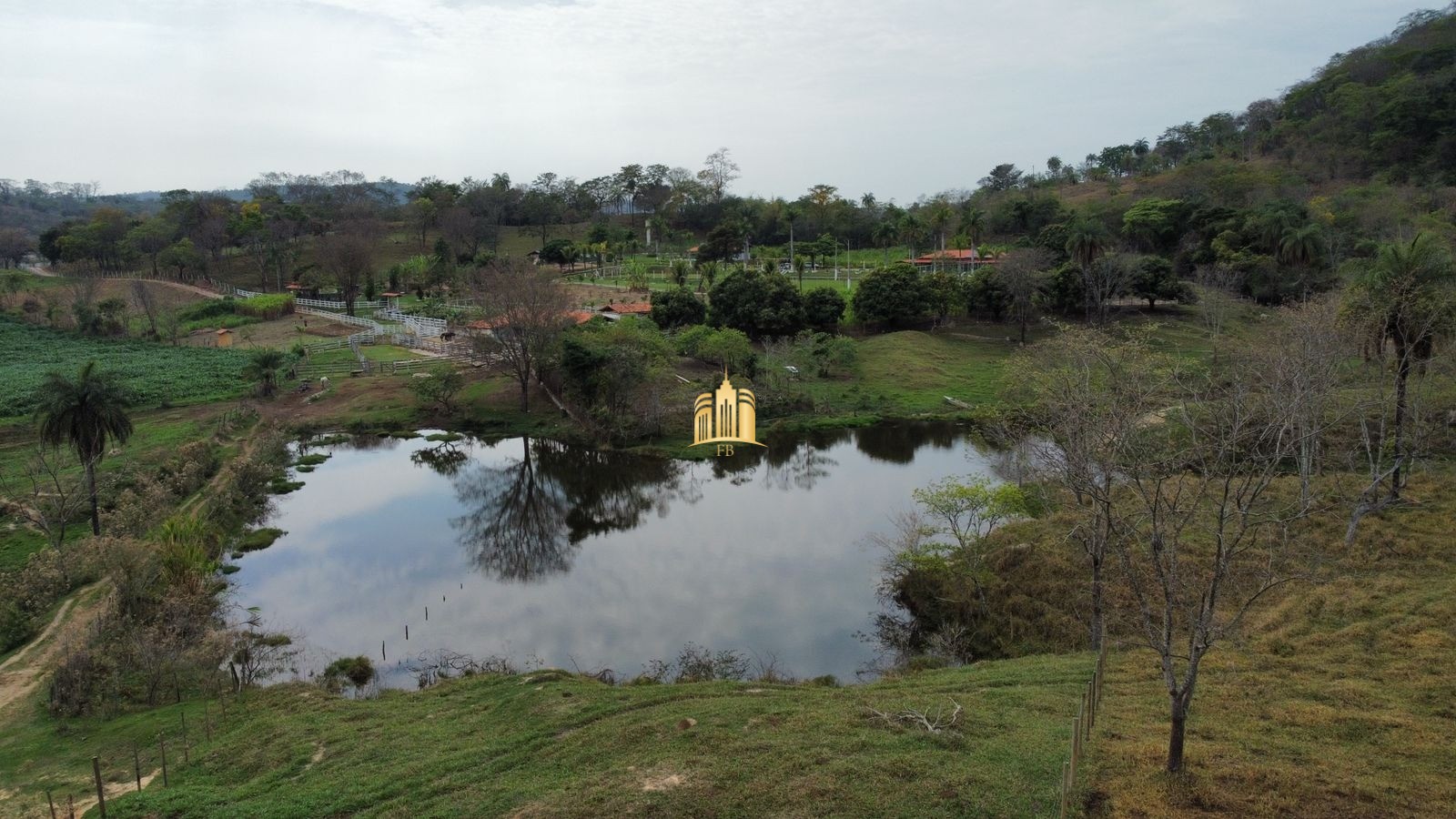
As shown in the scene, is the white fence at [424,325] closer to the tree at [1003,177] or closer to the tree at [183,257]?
the tree at [183,257]

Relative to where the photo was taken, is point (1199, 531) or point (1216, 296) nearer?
point (1199, 531)

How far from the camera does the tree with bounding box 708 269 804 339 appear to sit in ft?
166

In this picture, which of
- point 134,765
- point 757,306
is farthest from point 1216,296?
point 134,765

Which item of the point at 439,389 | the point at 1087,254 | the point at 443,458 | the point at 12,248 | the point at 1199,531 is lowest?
the point at 443,458

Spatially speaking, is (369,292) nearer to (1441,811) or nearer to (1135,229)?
(1135,229)

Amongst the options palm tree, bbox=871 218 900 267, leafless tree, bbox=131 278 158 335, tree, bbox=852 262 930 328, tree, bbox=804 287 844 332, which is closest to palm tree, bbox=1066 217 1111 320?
tree, bbox=852 262 930 328

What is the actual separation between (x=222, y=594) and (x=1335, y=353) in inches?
1247

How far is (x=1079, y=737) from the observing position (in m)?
11.0

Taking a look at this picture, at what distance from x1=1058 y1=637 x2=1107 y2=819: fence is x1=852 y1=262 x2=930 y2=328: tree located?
4171 centimetres

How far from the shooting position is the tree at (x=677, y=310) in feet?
171

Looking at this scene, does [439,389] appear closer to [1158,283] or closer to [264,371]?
[264,371]

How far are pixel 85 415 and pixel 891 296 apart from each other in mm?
42093

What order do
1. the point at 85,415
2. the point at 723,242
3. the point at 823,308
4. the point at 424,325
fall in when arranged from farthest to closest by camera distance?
the point at 723,242, the point at 424,325, the point at 823,308, the point at 85,415

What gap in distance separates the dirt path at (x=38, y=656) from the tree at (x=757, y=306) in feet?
116
